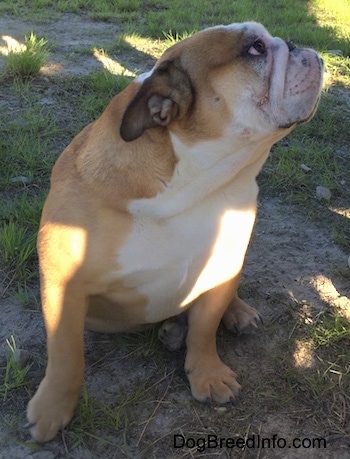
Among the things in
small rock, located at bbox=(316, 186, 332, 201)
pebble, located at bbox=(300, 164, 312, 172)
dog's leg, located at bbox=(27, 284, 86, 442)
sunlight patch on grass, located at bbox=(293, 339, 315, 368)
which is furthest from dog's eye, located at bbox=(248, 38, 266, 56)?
pebble, located at bbox=(300, 164, 312, 172)

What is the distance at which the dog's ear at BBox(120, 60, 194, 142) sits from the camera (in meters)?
1.83

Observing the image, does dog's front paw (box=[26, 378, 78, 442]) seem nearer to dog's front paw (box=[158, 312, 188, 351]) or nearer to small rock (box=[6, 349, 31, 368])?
small rock (box=[6, 349, 31, 368])

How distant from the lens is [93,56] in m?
4.91

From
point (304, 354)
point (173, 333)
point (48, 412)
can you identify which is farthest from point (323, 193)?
point (48, 412)

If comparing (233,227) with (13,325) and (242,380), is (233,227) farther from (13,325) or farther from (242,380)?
(13,325)

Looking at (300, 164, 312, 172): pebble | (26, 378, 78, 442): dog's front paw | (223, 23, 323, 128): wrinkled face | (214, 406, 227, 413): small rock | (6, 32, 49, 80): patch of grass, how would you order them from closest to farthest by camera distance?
(223, 23, 323, 128): wrinkled face
(26, 378, 78, 442): dog's front paw
(214, 406, 227, 413): small rock
(300, 164, 312, 172): pebble
(6, 32, 49, 80): patch of grass

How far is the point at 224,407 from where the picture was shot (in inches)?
83.0

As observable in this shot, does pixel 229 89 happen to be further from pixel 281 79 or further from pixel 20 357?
pixel 20 357

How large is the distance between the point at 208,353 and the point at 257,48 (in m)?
1.06

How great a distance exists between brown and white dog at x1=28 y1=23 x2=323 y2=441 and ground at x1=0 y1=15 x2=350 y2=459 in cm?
14

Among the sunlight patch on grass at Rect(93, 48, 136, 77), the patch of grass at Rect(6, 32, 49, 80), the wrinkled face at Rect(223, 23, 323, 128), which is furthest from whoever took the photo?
the sunlight patch on grass at Rect(93, 48, 136, 77)

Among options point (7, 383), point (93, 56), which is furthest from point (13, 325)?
point (93, 56)

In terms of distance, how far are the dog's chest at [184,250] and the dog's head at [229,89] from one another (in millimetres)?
255

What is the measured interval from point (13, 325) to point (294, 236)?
145 cm
